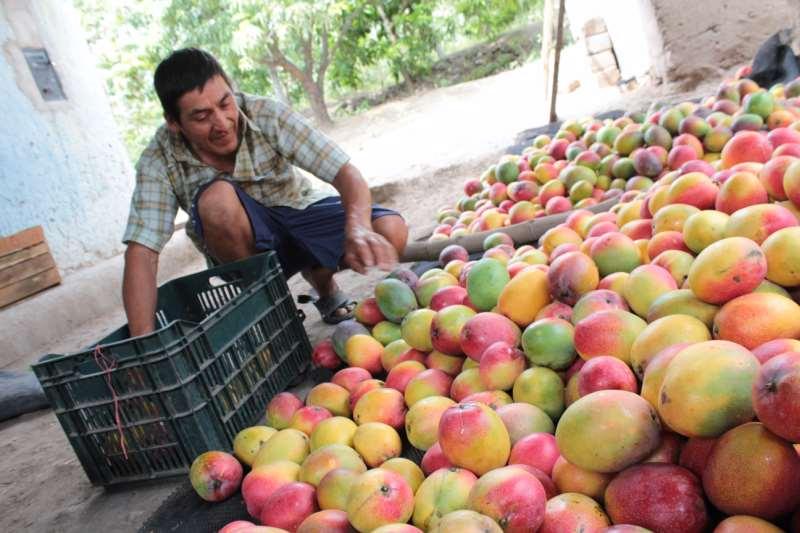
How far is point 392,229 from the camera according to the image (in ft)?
9.20

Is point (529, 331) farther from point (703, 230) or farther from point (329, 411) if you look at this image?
point (329, 411)

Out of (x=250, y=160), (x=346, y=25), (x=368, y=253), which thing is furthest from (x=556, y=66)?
(x=346, y=25)

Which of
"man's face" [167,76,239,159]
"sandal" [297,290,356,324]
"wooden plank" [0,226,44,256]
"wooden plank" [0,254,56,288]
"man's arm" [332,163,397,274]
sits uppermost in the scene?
"man's face" [167,76,239,159]

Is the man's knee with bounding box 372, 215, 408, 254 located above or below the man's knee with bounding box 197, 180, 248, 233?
below

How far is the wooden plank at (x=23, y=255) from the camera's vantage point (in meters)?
4.34

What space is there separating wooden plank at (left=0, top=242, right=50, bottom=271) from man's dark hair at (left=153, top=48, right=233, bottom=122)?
9.35ft

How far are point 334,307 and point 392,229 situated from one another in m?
0.50

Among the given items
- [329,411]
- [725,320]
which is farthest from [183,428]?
[725,320]

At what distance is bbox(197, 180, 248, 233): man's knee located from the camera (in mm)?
2504

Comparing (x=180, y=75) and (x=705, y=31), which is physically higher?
(x=180, y=75)

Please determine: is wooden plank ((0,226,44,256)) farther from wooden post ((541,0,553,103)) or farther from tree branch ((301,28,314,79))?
tree branch ((301,28,314,79))

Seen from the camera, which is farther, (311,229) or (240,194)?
(311,229)

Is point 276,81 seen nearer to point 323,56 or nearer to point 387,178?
point 323,56

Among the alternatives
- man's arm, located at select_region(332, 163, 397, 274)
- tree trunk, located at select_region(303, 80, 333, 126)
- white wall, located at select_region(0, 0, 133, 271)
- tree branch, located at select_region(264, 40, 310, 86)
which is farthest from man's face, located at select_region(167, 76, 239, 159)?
tree branch, located at select_region(264, 40, 310, 86)
